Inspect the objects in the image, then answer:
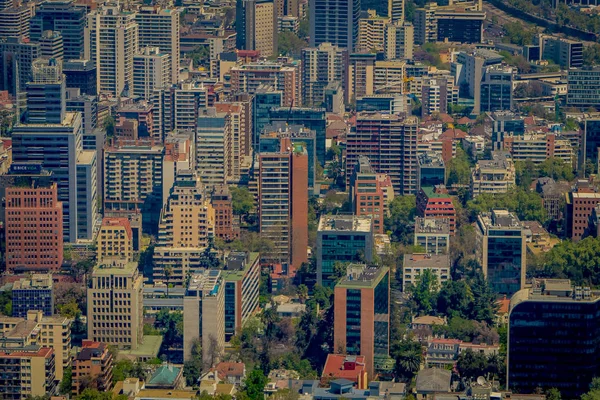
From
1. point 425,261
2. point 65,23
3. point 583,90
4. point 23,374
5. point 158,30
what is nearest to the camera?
point 23,374

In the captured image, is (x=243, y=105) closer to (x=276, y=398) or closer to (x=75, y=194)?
(x=75, y=194)

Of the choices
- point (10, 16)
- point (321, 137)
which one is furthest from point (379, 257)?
point (10, 16)

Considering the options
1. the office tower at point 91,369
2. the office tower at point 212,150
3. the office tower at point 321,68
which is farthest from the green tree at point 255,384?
the office tower at point 321,68

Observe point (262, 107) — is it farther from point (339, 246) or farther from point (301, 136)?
point (339, 246)

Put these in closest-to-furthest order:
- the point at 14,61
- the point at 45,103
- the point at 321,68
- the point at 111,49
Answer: the point at 45,103
the point at 14,61
the point at 111,49
the point at 321,68

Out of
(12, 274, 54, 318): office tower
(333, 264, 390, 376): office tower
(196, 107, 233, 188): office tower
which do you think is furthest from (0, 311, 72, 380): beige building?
(196, 107, 233, 188): office tower

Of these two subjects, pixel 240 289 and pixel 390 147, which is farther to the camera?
pixel 390 147

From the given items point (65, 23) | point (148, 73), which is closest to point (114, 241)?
point (148, 73)
